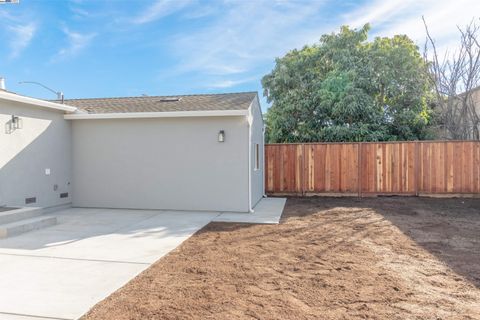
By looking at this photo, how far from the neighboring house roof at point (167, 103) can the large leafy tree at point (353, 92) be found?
479 centimetres

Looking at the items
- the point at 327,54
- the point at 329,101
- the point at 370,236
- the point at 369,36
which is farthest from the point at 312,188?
the point at 369,36

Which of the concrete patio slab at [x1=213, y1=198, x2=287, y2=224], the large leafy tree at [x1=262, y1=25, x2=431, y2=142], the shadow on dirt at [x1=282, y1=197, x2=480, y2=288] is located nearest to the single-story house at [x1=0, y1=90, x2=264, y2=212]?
the concrete patio slab at [x1=213, y1=198, x2=287, y2=224]

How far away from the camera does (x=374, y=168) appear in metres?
11.0

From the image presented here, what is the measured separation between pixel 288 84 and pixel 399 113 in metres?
4.91

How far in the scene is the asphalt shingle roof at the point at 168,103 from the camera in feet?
29.3

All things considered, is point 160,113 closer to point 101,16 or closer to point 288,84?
point 101,16

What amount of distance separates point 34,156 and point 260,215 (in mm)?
5894

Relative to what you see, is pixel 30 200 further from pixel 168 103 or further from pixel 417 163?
pixel 417 163

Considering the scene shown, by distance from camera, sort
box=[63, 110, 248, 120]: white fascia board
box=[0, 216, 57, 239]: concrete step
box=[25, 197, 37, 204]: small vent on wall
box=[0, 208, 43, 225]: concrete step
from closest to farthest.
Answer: box=[0, 216, 57, 239]: concrete step
box=[0, 208, 43, 225]: concrete step
box=[25, 197, 37, 204]: small vent on wall
box=[63, 110, 248, 120]: white fascia board

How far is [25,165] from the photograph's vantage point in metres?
7.85

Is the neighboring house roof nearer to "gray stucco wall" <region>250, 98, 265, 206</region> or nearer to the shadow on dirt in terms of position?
"gray stucco wall" <region>250, 98, 265, 206</region>

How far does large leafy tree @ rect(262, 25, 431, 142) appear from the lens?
13.2 metres

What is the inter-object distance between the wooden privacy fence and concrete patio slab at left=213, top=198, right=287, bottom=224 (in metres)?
2.17

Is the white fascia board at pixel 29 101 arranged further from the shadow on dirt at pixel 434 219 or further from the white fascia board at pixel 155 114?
the shadow on dirt at pixel 434 219
